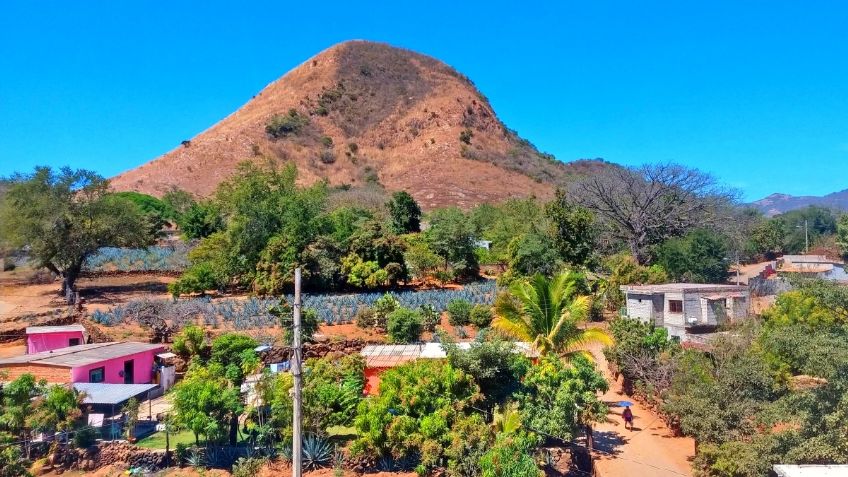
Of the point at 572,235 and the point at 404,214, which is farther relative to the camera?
the point at 404,214

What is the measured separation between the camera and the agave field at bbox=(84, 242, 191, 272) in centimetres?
3878

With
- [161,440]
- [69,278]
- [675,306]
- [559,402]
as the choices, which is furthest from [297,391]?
[69,278]

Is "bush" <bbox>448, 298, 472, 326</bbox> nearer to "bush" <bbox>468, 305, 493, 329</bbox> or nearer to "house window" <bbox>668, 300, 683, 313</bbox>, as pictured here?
"bush" <bbox>468, 305, 493, 329</bbox>

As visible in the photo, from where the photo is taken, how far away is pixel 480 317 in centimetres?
2566

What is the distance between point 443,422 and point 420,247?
23588mm

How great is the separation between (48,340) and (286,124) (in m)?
78.8

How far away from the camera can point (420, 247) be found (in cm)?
3562

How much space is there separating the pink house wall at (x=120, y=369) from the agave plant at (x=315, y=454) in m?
7.16

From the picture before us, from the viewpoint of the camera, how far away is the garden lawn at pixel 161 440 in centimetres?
1374

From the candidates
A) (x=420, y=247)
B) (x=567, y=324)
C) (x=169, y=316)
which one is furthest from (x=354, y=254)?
(x=567, y=324)

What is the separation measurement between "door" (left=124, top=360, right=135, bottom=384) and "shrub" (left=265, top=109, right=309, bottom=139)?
79295mm

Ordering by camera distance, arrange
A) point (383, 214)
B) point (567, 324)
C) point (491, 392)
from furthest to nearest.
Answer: point (383, 214)
point (567, 324)
point (491, 392)

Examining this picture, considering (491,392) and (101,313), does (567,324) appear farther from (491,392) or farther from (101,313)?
(101,313)

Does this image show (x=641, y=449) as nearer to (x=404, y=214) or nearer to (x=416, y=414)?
(x=416, y=414)
